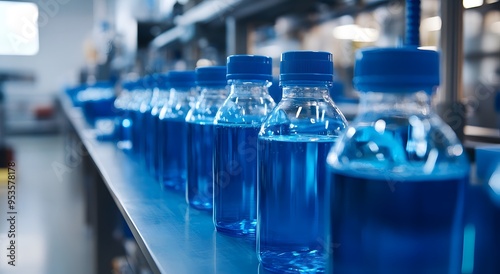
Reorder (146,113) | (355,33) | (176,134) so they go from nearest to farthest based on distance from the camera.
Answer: (176,134), (146,113), (355,33)

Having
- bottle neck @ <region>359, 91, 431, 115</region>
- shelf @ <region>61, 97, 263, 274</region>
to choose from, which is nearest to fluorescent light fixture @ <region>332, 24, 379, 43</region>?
shelf @ <region>61, 97, 263, 274</region>

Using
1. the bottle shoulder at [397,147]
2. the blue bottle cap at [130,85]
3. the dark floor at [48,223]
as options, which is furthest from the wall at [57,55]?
the bottle shoulder at [397,147]

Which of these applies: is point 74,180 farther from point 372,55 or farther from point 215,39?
point 372,55

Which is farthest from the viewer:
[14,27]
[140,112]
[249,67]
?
[14,27]

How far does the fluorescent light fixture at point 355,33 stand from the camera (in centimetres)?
342

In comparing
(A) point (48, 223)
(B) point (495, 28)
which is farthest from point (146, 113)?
(A) point (48, 223)

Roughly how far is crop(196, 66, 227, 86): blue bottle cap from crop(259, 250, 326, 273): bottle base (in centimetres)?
40

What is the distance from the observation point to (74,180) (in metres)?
5.34

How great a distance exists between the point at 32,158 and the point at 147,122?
6028 mm

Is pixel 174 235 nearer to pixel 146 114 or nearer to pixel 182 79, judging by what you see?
pixel 182 79

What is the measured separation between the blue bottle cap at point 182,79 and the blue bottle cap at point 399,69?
73 centimetres

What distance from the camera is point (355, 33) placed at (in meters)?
3.52

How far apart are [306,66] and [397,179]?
0.21 metres

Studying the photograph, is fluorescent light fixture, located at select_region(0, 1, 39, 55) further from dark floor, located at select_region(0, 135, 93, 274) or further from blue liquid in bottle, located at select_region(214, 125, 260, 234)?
blue liquid in bottle, located at select_region(214, 125, 260, 234)
